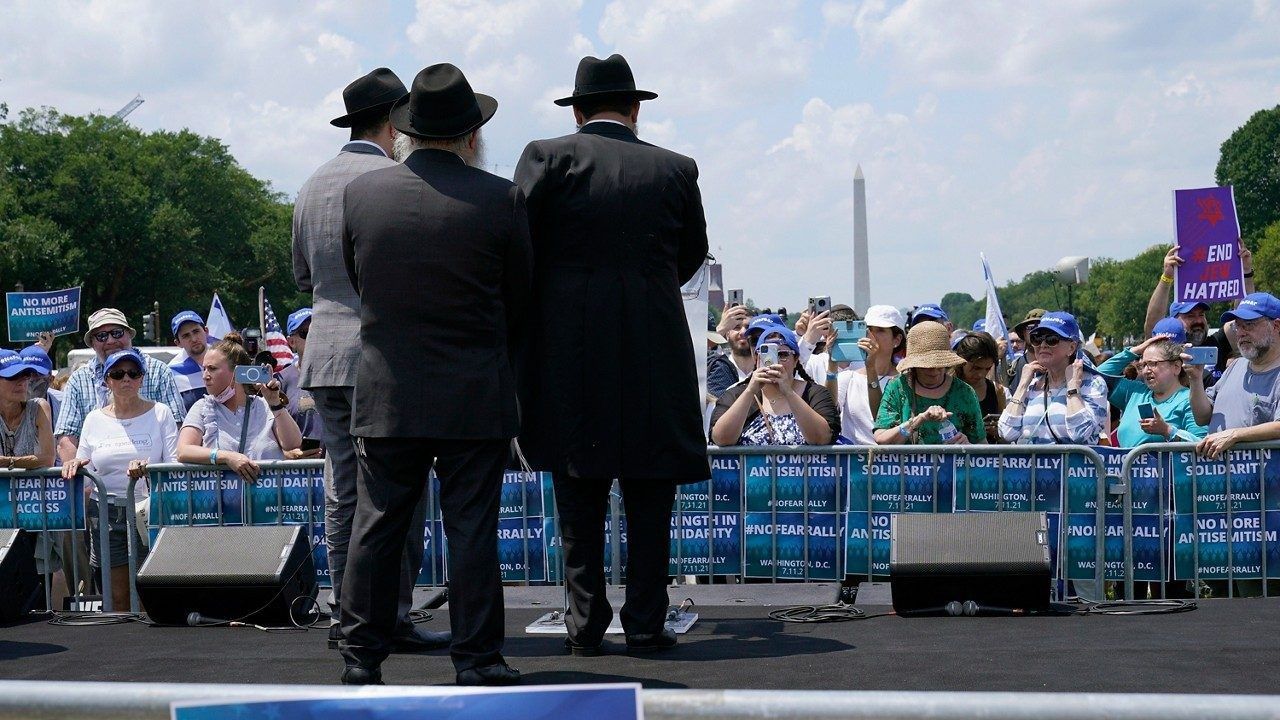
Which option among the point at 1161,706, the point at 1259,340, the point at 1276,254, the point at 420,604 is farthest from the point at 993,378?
the point at 1276,254

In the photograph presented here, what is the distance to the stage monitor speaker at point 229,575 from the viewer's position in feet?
20.9

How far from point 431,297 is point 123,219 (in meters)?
61.9

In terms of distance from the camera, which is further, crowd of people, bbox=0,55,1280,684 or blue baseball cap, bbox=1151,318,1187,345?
blue baseball cap, bbox=1151,318,1187,345

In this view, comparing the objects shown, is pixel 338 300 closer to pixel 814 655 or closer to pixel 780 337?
pixel 814 655

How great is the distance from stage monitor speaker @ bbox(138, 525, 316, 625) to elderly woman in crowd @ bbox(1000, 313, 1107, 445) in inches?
142

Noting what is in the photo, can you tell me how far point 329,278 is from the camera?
5.41m

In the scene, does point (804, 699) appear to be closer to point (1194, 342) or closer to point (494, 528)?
point (494, 528)

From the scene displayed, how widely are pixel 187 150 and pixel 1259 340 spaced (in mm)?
71116

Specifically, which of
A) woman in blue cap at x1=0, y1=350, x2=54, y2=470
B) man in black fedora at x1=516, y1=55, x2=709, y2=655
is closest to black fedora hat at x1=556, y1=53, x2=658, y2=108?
man in black fedora at x1=516, y1=55, x2=709, y2=655

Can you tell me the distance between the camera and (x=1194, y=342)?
425 inches

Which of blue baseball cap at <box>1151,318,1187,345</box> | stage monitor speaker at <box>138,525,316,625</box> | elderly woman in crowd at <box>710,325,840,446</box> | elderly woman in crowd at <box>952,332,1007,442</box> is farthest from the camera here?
blue baseball cap at <box>1151,318,1187,345</box>

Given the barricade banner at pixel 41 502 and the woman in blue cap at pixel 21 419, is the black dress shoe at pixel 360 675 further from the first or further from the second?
the woman in blue cap at pixel 21 419

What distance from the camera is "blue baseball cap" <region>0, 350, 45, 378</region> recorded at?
8.18 meters

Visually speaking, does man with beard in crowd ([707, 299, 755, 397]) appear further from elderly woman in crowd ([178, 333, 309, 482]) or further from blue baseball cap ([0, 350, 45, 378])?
blue baseball cap ([0, 350, 45, 378])
